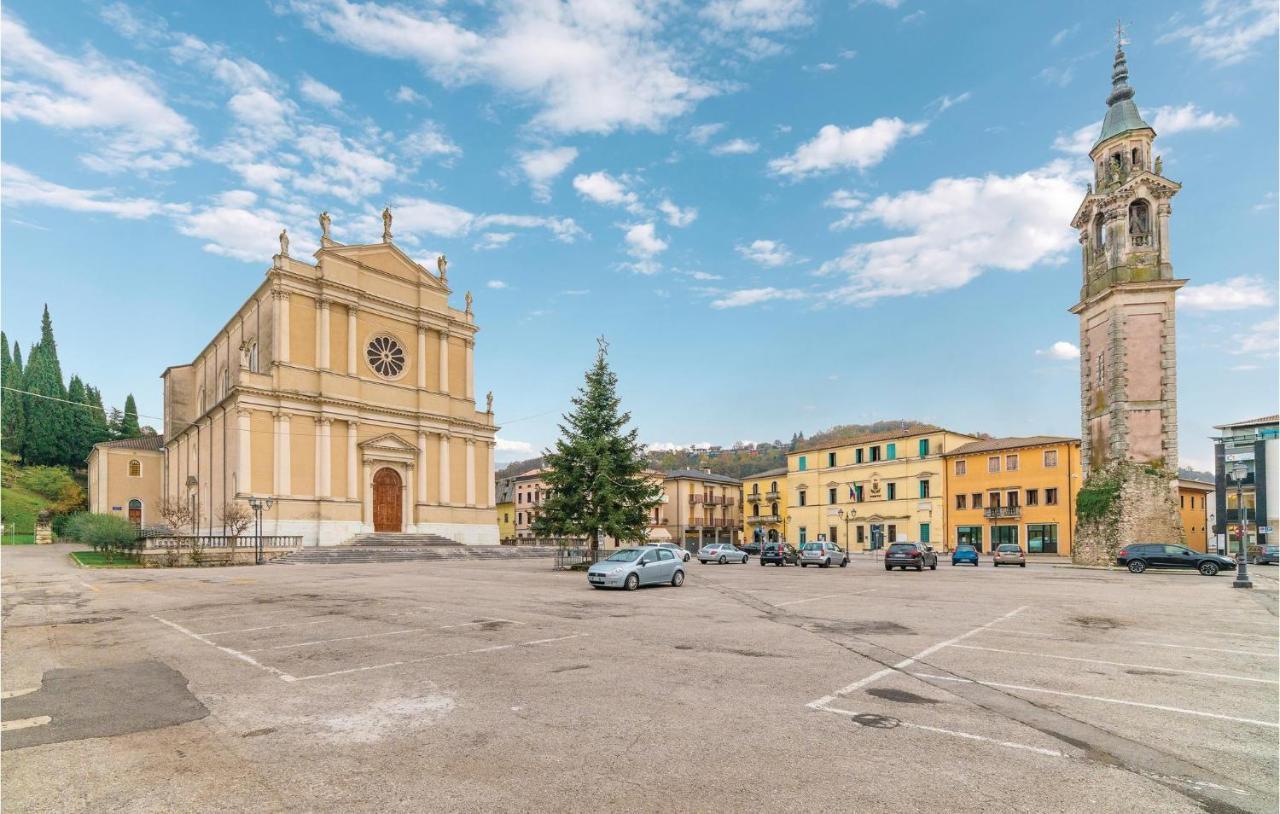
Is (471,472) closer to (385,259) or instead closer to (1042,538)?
(385,259)

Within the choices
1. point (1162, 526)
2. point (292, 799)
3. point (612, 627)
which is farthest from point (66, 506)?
point (1162, 526)

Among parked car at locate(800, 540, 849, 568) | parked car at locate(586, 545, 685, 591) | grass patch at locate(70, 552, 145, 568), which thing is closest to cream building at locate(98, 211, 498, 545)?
grass patch at locate(70, 552, 145, 568)

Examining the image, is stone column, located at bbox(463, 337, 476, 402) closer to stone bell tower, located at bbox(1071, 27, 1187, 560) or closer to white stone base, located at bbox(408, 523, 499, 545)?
white stone base, located at bbox(408, 523, 499, 545)

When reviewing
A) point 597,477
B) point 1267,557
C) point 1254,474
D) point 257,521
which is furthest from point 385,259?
point 1254,474

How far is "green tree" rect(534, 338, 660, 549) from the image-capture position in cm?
3020

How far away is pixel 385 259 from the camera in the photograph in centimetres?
4775

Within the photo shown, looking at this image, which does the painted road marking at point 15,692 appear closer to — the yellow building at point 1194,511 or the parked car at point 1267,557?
the parked car at point 1267,557

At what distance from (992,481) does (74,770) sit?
6147 centimetres

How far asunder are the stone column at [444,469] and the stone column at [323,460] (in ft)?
26.5

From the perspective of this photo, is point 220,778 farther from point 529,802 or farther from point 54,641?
point 54,641

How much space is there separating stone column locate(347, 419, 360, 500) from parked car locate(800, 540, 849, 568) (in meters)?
27.7

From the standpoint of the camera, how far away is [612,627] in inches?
501

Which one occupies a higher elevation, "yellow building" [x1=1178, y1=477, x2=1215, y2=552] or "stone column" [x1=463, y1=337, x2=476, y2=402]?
"stone column" [x1=463, y1=337, x2=476, y2=402]

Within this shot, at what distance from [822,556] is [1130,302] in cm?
2119
